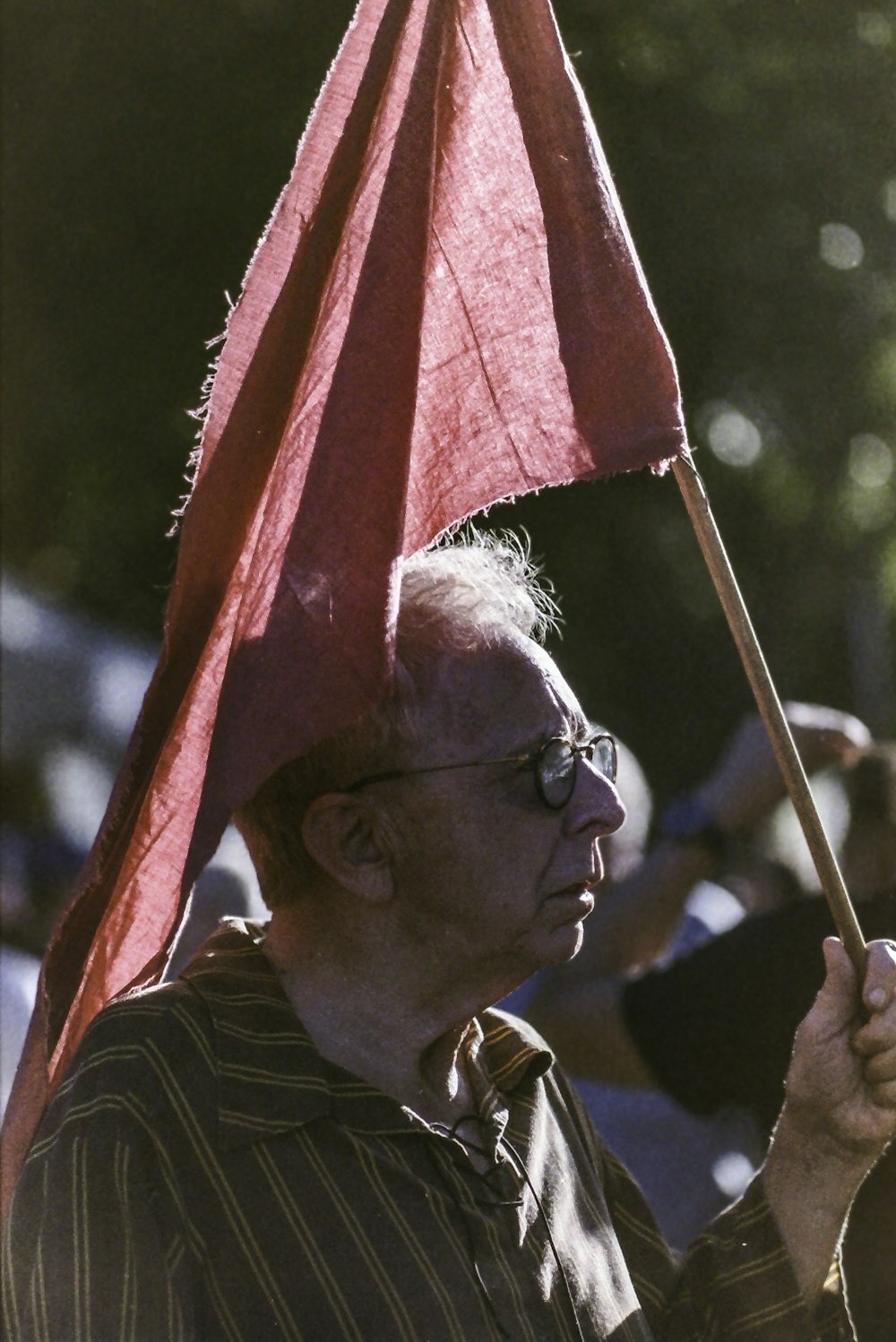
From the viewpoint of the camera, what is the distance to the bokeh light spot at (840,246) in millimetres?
3941

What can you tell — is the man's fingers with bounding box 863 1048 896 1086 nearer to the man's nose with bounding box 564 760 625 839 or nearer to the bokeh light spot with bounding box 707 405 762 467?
the man's nose with bounding box 564 760 625 839

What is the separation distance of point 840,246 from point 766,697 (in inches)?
100

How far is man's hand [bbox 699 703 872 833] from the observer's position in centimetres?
359

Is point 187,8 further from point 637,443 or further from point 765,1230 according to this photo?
point 765,1230

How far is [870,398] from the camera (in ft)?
13.1

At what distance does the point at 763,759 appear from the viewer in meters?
3.75

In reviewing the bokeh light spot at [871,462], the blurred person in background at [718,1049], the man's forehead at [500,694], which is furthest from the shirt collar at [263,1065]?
the bokeh light spot at [871,462]

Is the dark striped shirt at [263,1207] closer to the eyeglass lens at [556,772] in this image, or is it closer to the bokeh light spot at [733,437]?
the eyeglass lens at [556,772]

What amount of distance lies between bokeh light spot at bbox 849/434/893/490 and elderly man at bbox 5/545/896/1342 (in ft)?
7.27

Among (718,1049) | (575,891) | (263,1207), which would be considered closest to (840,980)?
→ (575,891)

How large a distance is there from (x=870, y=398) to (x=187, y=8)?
1.92 metres

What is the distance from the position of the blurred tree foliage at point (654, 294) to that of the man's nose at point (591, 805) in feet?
7.01

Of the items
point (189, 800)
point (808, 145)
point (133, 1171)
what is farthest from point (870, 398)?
point (133, 1171)

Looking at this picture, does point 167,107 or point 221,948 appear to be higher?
point 167,107
